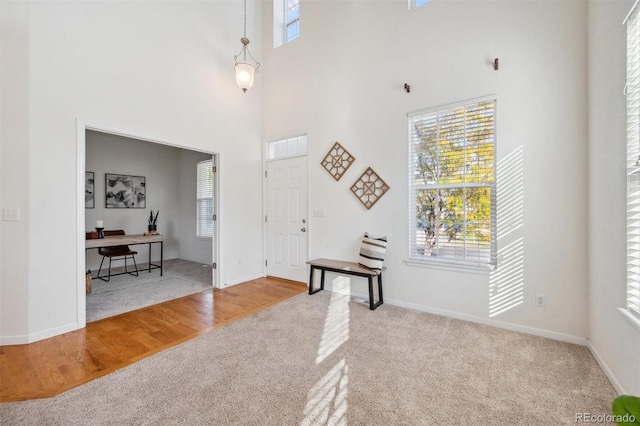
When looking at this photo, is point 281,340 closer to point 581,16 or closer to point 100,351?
point 100,351

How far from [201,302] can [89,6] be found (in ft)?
11.8

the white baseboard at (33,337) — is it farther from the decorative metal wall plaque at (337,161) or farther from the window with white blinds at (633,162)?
the window with white blinds at (633,162)

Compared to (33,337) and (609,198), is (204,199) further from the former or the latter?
(609,198)

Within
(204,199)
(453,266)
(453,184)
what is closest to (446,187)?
(453,184)

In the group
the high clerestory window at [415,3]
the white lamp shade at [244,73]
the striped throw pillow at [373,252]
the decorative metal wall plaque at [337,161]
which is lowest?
the striped throw pillow at [373,252]

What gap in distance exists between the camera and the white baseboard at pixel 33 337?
2396mm

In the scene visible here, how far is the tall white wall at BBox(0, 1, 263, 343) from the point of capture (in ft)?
7.91

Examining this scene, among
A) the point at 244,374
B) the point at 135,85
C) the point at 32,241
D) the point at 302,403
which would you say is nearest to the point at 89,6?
the point at 135,85

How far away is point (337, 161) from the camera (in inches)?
152

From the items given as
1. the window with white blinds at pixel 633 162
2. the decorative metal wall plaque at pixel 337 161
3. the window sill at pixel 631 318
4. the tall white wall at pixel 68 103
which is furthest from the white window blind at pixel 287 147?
the window sill at pixel 631 318

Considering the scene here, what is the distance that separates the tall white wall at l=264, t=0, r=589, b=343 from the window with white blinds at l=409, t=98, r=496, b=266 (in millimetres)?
111

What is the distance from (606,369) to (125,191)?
7.51m

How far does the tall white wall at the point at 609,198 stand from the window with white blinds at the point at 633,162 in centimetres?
6

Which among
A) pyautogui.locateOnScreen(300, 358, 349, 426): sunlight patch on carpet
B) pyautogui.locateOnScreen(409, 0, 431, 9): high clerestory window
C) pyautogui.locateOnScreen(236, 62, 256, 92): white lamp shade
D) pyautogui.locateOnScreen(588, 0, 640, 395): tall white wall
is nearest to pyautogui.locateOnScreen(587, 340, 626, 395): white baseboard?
pyautogui.locateOnScreen(588, 0, 640, 395): tall white wall
